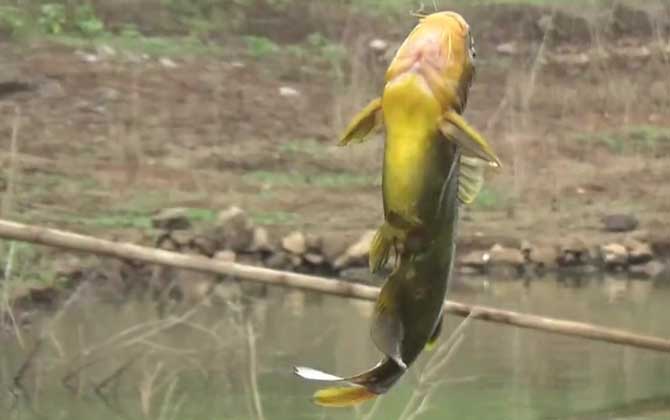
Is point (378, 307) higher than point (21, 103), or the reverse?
point (378, 307)

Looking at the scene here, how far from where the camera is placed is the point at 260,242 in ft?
16.3

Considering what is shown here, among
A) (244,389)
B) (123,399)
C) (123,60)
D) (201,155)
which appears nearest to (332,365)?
(244,389)

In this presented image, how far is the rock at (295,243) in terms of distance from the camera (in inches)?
196

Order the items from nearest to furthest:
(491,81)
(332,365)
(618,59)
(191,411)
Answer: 1. (191,411)
2. (332,365)
3. (491,81)
4. (618,59)

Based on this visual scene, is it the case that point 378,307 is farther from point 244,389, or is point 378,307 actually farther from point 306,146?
point 306,146

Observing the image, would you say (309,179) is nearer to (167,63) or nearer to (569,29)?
(167,63)

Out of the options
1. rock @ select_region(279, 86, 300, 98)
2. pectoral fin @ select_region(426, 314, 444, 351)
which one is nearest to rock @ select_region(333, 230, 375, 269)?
rock @ select_region(279, 86, 300, 98)

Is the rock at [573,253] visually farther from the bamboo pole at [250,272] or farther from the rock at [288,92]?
the bamboo pole at [250,272]

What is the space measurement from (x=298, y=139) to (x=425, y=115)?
5416 mm

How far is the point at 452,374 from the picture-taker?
348 centimetres

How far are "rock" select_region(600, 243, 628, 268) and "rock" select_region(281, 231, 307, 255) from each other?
41.2 inches

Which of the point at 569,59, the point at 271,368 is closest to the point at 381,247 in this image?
the point at 271,368

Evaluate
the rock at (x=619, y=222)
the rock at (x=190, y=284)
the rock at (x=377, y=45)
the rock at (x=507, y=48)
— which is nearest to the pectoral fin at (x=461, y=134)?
the rock at (x=190, y=284)

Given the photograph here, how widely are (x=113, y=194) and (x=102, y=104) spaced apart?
75 cm
